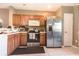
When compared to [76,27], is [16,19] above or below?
above

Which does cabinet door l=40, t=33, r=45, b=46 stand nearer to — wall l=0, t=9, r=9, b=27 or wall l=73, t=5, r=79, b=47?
wall l=73, t=5, r=79, b=47

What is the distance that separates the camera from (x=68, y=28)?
32.2 feet

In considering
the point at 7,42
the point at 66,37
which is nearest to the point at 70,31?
the point at 66,37

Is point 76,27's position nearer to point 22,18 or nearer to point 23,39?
point 23,39

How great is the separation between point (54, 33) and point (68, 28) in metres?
1.09

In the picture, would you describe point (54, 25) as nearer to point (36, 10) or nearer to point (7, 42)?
point (36, 10)

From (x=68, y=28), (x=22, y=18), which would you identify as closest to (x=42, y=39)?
(x=68, y=28)

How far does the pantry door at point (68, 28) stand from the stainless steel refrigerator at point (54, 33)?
23.1 inches

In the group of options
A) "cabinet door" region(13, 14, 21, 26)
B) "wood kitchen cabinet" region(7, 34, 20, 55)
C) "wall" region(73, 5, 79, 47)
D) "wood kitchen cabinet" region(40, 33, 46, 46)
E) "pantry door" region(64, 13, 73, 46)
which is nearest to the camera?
"wood kitchen cabinet" region(7, 34, 20, 55)

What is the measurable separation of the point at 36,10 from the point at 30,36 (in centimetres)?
248

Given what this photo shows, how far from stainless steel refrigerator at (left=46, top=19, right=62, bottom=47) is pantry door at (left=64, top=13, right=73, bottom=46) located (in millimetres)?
585

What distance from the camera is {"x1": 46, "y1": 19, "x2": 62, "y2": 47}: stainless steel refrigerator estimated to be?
9.27 metres

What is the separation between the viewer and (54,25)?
930 cm

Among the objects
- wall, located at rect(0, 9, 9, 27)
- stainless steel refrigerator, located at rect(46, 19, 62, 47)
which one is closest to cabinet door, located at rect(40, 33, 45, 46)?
stainless steel refrigerator, located at rect(46, 19, 62, 47)
